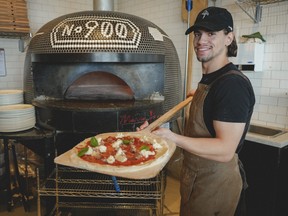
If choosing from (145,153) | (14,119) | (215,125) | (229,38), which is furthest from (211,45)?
(14,119)

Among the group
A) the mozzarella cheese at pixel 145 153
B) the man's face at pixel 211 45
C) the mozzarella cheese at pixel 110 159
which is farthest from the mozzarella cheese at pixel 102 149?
the man's face at pixel 211 45

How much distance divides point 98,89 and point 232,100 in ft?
6.06

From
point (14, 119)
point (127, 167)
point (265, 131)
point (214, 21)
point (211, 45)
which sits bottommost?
point (265, 131)

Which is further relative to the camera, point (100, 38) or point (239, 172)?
point (100, 38)

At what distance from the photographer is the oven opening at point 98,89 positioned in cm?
264

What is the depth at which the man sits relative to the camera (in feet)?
4.17

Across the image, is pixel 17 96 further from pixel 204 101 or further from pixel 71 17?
pixel 204 101

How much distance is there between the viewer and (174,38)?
3992mm

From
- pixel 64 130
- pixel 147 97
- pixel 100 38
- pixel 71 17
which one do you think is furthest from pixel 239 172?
pixel 71 17

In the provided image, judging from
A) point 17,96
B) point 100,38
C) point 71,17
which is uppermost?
point 71,17

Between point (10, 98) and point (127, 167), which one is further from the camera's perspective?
point (10, 98)

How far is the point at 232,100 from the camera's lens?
1254mm

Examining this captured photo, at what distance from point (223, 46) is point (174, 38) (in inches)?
105

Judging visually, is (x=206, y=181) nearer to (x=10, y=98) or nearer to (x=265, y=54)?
(x=265, y=54)
